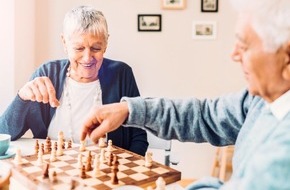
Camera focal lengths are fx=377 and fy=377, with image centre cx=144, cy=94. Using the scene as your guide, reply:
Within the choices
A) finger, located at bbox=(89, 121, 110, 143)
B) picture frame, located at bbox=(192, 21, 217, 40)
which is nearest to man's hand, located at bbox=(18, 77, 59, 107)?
finger, located at bbox=(89, 121, 110, 143)

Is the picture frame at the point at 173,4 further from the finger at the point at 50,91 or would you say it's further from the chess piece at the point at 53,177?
the chess piece at the point at 53,177

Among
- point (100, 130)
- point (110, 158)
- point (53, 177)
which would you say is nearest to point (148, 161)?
point (110, 158)

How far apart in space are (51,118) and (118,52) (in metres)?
0.93

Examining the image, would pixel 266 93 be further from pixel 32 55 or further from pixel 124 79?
pixel 32 55

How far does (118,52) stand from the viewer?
8.87 ft

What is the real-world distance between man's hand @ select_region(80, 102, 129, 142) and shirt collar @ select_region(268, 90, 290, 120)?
49 cm

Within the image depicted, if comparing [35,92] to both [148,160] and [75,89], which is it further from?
[148,160]

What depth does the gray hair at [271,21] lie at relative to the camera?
83cm

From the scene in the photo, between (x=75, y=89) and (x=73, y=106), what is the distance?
0.09 metres

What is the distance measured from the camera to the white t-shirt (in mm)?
1886

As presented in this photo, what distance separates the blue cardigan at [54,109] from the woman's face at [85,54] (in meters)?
0.07

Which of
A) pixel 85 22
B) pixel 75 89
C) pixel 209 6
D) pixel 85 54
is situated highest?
pixel 209 6

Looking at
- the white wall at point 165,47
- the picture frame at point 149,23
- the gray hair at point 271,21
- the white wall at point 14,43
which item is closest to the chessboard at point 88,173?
the gray hair at point 271,21

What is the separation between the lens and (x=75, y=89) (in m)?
1.91
